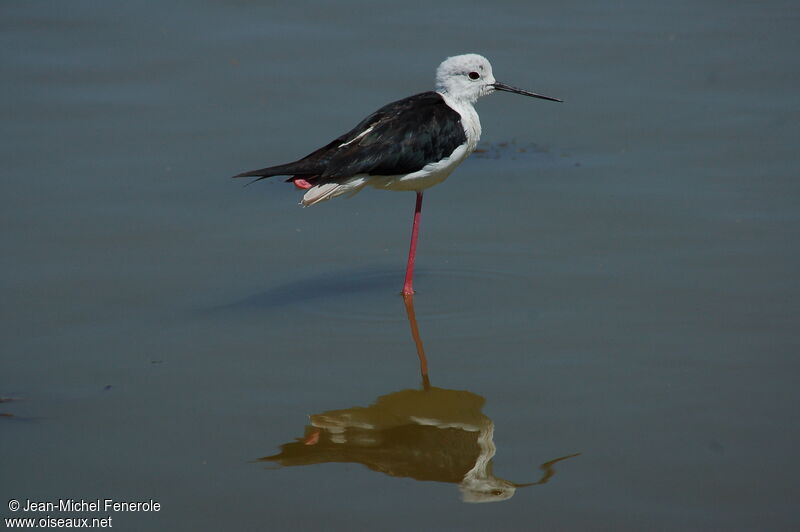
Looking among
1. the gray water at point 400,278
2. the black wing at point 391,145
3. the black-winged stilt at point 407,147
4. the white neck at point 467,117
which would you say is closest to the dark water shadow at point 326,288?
the gray water at point 400,278

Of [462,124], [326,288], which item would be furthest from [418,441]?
[462,124]

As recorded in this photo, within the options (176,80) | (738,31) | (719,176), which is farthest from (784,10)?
(176,80)

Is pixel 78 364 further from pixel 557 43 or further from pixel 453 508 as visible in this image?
pixel 557 43

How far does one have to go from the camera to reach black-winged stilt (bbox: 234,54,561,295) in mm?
5988

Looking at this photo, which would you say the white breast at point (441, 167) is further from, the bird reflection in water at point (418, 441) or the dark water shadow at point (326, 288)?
the bird reflection in water at point (418, 441)

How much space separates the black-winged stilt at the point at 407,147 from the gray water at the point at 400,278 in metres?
0.60

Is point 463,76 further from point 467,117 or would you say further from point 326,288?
point 326,288

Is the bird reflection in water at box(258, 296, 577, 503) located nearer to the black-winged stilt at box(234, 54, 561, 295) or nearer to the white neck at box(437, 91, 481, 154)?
the black-winged stilt at box(234, 54, 561, 295)

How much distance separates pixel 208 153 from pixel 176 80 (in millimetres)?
1576

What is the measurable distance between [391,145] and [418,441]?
1905mm

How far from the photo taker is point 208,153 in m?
8.27

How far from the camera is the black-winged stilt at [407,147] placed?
599 centimetres

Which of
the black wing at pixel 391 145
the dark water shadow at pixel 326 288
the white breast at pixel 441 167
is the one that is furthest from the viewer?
the white breast at pixel 441 167

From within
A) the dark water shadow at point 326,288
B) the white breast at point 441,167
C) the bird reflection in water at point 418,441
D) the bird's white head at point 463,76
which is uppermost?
the bird's white head at point 463,76
